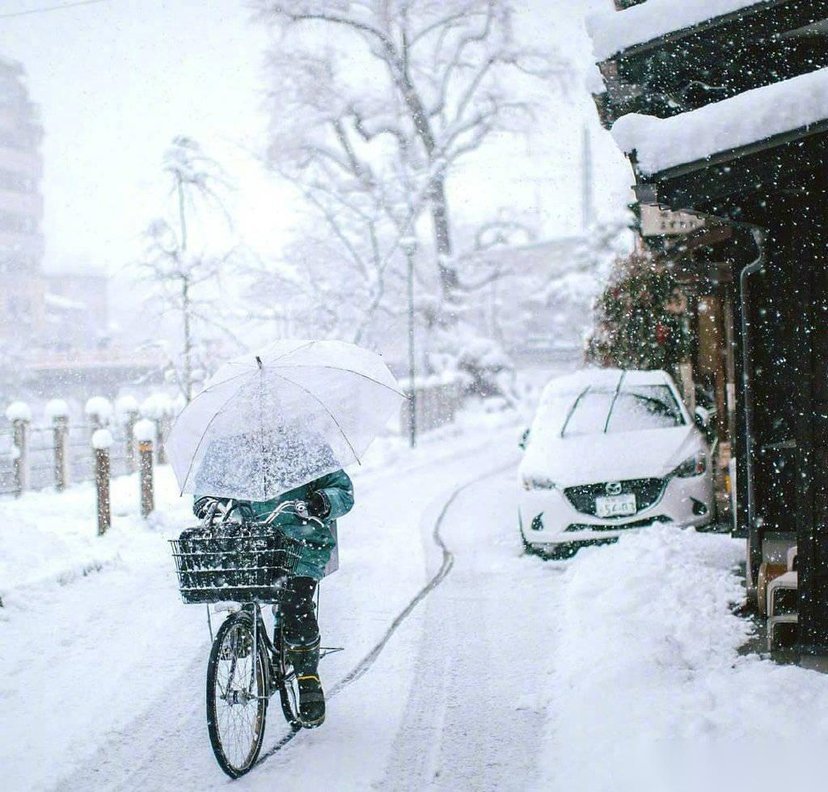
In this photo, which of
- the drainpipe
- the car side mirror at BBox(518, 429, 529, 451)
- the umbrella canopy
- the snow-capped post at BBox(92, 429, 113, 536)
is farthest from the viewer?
the snow-capped post at BBox(92, 429, 113, 536)

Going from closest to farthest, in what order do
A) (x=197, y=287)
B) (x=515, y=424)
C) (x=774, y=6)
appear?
(x=774, y=6) < (x=197, y=287) < (x=515, y=424)

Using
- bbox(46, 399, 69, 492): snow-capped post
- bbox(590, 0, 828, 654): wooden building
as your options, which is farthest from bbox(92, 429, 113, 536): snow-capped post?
bbox(590, 0, 828, 654): wooden building

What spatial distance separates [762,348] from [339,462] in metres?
3.67

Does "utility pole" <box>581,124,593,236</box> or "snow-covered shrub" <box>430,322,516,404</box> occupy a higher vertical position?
"utility pole" <box>581,124,593,236</box>

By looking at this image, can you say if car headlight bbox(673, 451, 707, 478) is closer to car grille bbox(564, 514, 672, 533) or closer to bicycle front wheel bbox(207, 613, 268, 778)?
car grille bbox(564, 514, 672, 533)

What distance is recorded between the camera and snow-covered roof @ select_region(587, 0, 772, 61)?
18.2 feet

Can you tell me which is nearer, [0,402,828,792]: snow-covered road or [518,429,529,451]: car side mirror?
[0,402,828,792]: snow-covered road

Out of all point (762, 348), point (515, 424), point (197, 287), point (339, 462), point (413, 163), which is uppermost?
point (413, 163)

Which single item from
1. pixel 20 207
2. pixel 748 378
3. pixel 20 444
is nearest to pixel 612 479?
pixel 748 378

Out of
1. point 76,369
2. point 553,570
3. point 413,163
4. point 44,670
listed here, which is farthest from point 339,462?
point 76,369

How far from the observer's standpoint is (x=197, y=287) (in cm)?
1638

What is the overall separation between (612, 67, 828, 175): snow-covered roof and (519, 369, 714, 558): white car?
4029 mm

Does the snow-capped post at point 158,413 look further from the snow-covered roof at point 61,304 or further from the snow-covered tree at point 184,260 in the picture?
the snow-covered roof at point 61,304

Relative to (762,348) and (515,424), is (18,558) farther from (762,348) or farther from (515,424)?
(515,424)
